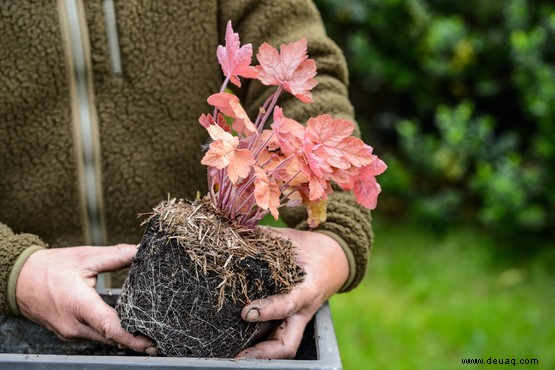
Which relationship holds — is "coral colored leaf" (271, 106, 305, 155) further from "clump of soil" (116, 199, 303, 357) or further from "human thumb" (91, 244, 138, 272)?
"human thumb" (91, 244, 138, 272)

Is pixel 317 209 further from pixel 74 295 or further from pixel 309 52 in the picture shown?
pixel 309 52

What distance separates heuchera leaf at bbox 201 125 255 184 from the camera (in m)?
1.11

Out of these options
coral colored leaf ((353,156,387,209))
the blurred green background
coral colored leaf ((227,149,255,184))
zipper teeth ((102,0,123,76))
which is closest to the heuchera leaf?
coral colored leaf ((227,149,255,184))

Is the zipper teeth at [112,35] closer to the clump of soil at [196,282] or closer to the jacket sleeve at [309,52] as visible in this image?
the jacket sleeve at [309,52]

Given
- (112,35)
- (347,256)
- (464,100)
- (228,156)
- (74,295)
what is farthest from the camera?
(464,100)

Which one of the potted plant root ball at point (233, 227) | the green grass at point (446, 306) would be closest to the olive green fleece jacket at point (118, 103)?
the potted plant root ball at point (233, 227)

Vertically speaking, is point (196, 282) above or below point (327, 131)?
below

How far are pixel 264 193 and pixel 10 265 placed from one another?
489 millimetres

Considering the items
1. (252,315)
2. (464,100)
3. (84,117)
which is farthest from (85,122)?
(464,100)

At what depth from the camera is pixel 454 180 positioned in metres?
4.06

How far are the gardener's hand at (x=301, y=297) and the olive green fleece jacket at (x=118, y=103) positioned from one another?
0.27 ft

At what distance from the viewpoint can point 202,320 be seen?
1179mm

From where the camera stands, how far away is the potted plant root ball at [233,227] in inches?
45.4

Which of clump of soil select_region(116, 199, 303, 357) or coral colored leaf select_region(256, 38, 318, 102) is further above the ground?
coral colored leaf select_region(256, 38, 318, 102)
